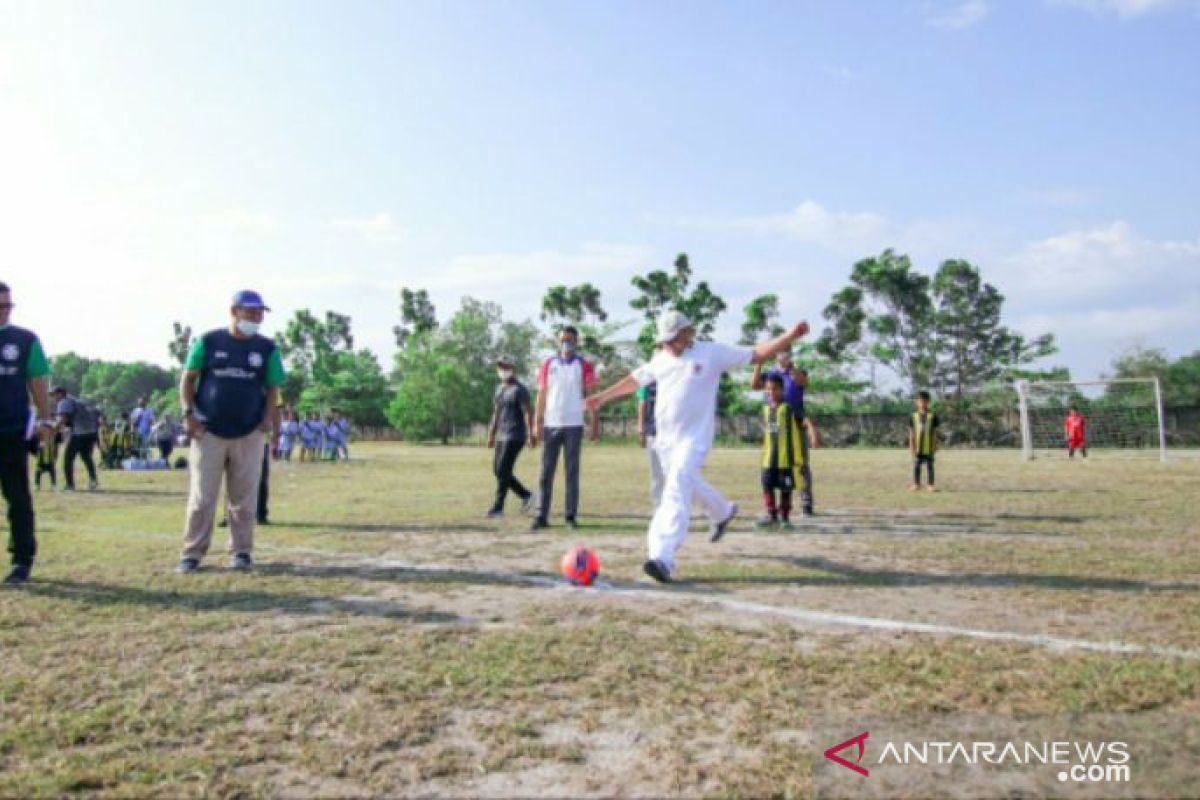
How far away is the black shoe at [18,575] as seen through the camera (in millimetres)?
6324

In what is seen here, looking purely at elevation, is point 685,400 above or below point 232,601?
above

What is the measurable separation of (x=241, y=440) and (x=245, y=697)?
3.87m

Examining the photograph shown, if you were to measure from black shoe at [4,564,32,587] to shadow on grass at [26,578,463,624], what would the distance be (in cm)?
30

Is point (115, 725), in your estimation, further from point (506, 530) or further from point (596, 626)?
point (506, 530)

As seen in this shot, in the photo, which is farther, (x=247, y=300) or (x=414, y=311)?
(x=414, y=311)

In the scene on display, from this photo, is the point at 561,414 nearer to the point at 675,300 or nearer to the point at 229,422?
the point at 229,422

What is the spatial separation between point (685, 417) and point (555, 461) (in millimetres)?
3559

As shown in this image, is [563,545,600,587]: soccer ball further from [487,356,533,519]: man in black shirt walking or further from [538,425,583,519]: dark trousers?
[487,356,533,519]: man in black shirt walking

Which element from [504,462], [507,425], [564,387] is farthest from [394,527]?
[564,387]

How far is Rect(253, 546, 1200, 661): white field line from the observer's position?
4121 mm

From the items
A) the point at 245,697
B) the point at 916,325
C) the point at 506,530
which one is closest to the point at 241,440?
the point at 506,530

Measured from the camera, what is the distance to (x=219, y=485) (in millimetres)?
6992

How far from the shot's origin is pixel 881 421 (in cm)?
5144

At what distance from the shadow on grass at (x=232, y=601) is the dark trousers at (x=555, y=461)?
393cm
